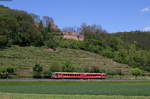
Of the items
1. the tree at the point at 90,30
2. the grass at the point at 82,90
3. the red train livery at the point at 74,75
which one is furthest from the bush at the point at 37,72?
the tree at the point at 90,30

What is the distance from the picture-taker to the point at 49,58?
335 feet

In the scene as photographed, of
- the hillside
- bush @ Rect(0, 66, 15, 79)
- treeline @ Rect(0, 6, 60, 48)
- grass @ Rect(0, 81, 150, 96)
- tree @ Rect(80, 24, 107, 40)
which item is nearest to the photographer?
grass @ Rect(0, 81, 150, 96)

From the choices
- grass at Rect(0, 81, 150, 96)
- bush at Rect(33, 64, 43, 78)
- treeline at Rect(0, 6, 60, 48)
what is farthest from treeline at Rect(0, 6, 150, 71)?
grass at Rect(0, 81, 150, 96)

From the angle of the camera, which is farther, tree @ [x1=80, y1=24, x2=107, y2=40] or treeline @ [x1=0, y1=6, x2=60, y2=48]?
tree @ [x1=80, y1=24, x2=107, y2=40]

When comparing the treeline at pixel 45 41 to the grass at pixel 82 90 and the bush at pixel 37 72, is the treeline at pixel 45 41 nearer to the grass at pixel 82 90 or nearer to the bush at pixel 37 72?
the bush at pixel 37 72

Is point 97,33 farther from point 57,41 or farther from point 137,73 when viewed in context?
point 137,73

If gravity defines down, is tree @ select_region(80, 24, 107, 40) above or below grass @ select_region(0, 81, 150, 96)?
above

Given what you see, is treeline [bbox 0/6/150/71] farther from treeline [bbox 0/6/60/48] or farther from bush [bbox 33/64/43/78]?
bush [bbox 33/64/43/78]

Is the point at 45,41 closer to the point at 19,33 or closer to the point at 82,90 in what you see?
the point at 19,33

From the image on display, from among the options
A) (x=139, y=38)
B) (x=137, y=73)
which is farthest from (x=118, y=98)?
(x=139, y=38)

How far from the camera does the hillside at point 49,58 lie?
295 feet

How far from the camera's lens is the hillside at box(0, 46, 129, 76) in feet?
295

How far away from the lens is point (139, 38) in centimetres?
19975

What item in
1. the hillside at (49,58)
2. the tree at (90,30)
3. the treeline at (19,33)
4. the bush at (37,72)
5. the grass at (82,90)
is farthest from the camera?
the tree at (90,30)
